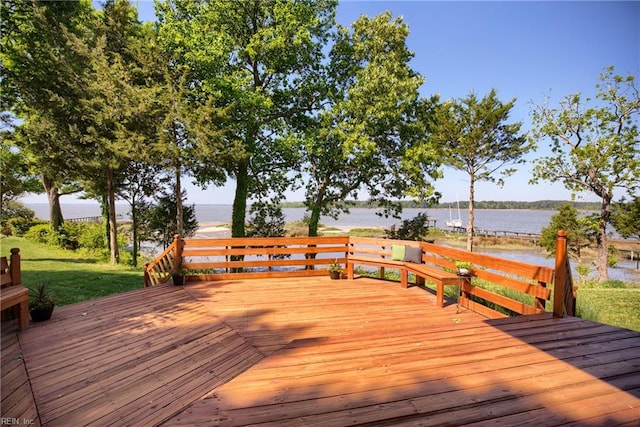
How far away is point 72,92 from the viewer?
37.9ft

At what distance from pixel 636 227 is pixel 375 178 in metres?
16.6

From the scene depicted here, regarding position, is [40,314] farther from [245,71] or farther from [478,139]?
[478,139]

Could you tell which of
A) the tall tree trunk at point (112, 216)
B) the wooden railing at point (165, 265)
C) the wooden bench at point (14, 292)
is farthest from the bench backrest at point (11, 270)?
the tall tree trunk at point (112, 216)

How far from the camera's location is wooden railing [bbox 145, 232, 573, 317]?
4.68 meters

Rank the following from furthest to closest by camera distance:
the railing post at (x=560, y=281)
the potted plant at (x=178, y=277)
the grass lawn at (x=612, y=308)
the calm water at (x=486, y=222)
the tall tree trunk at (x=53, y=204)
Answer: the calm water at (x=486, y=222)
the tall tree trunk at (x=53, y=204)
the potted plant at (x=178, y=277)
the grass lawn at (x=612, y=308)
the railing post at (x=560, y=281)

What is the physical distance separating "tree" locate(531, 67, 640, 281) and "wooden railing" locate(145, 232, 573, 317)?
1547cm

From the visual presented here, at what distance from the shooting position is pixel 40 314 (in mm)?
5133

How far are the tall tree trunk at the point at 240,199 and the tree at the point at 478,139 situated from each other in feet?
34.1

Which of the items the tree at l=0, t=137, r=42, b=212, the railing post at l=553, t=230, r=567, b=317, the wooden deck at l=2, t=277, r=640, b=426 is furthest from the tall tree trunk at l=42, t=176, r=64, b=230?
the railing post at l=553, t=230, r=567, b=317

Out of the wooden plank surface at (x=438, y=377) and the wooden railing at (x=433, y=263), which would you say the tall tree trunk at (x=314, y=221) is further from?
the wooden plank surface at (x=438, y=377)

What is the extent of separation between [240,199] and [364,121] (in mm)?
6365

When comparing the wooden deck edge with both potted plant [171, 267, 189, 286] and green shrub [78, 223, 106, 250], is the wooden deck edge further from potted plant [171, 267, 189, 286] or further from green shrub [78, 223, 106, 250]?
green shrub [78, 223, 106, 250]

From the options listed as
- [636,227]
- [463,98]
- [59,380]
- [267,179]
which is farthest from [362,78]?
[636,227]

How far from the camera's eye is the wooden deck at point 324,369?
2.36 m
